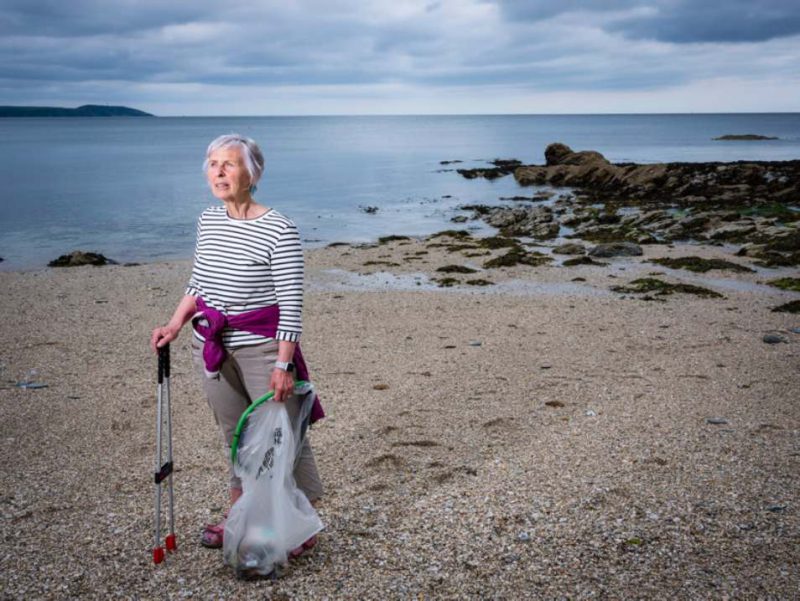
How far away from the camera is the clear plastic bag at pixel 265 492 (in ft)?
11.9

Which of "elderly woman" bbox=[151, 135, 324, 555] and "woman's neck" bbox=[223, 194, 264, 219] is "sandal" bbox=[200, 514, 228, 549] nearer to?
"elderly woman" bbox=[151, 135, 324, 555]

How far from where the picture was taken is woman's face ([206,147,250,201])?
3.52 metres

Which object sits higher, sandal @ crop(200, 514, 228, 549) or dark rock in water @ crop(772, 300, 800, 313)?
dark rock in water @ crop(772, 300, 800, 313)

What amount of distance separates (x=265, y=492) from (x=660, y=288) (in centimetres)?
1170

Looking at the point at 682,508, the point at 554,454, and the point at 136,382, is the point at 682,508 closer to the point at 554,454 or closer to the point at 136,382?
the point at 554,454

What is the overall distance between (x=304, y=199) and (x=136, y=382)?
30.9m

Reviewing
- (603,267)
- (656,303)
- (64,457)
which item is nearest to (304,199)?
(603,267)

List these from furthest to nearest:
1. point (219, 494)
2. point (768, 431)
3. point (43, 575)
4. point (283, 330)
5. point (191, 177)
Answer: point (191, 177), point (768, 431), point (219, 494), point (43, 575), point (283, 330)

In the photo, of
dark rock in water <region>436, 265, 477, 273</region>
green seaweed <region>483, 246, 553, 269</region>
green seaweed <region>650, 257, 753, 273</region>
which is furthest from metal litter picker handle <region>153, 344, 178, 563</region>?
green seaweed <region>650, 257, 753, 273</region>

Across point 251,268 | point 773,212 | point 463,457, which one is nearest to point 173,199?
point 773,212

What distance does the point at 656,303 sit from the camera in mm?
12547

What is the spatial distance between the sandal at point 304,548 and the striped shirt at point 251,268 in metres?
1.24

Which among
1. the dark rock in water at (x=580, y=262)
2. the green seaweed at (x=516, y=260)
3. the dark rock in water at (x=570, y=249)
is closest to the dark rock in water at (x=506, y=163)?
the dark rock in water at (x=570, y=249)

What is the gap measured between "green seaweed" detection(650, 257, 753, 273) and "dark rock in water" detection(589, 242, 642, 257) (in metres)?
1.30
